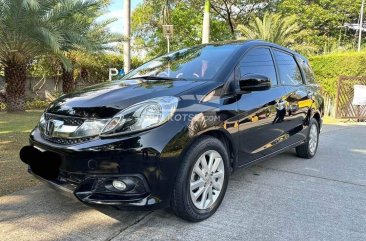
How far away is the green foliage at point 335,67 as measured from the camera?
44.2 ft

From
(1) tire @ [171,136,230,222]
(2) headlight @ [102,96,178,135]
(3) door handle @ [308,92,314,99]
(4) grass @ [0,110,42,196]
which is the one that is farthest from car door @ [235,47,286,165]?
(4) grass @ [0,110,42,196]

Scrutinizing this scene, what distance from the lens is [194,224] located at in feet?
10.4

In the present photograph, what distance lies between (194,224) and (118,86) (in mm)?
1529

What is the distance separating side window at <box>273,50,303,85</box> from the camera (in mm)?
4719

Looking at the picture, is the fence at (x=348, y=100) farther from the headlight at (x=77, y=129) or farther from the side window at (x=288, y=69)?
the headlight at (x=77, y=129)

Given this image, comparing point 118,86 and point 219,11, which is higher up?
point 219,11

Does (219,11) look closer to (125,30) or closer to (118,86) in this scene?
(125,30)

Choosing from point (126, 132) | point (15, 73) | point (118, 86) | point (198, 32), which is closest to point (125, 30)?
point (15, 73)

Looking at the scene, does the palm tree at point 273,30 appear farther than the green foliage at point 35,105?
Yes

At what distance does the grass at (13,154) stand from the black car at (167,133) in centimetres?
79

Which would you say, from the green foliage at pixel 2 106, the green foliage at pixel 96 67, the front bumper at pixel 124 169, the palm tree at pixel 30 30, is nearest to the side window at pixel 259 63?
the front bumper at pixel 124 169

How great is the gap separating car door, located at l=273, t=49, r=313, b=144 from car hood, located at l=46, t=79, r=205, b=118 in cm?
175

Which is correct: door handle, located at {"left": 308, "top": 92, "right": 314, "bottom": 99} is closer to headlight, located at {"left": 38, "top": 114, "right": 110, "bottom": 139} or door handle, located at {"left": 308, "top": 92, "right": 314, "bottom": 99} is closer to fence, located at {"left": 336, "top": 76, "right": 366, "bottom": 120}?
headlight, located at {"left": 38, "top": 114, "right": 110, "bottom": 139}

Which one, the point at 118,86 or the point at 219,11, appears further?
the point at 219,11
